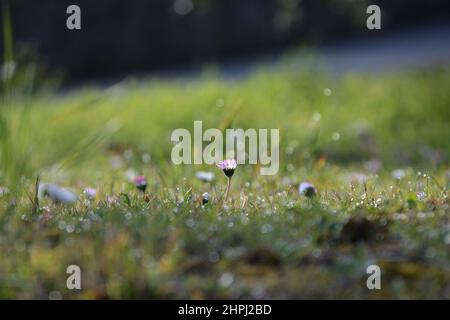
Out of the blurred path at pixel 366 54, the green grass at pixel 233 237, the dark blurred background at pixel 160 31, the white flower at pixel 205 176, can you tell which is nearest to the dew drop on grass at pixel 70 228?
the green grass at pixel 233 237

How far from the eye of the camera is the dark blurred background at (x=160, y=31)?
38.5 feet

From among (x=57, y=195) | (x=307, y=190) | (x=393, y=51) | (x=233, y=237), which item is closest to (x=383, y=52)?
(x=393, y=51)

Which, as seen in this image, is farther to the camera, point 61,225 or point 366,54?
point 366,54

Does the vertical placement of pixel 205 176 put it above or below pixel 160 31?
below

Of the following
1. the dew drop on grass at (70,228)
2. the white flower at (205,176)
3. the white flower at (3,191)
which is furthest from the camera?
the white flower at (205,176)

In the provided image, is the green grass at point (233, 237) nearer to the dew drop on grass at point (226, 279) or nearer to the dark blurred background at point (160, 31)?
the dew drop on grass at point (226, 279)

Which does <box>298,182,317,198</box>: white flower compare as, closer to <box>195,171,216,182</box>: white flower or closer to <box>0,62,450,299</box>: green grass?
<box>0,62,450,299</box>: green grass

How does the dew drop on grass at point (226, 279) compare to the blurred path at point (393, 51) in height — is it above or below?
below

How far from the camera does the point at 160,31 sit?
1202 cm

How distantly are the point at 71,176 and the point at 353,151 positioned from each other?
2086 millimetres

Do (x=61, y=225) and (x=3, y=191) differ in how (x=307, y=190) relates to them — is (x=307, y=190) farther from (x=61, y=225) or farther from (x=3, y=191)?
(x=3, y=191)

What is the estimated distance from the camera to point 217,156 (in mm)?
4129

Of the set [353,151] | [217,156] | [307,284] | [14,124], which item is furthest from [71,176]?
[307,284]

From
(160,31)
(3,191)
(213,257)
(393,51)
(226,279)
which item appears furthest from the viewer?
(160,31)
